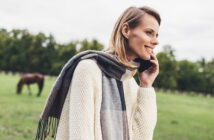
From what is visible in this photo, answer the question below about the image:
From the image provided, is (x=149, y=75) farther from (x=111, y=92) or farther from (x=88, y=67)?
(x=88, y=67)

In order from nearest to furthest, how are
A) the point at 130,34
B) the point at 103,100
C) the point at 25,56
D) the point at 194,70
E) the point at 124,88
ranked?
the point at 103,100 < the point at 130,34 < the point at 124,88 < the point at 25,56 < the point at 194,70

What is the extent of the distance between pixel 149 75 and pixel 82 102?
2.28 ft

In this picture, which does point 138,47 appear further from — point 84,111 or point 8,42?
point 8,42

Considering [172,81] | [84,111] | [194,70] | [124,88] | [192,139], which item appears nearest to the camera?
[84,111]

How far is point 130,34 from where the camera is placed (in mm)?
1624

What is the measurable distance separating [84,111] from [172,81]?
140 ft

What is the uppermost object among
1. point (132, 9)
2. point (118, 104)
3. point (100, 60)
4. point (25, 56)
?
point (132, 9)

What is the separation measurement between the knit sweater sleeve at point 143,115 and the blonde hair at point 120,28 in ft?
0.80

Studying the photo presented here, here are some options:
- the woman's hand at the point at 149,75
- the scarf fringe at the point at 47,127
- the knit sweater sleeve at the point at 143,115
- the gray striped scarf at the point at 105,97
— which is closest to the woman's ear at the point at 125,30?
the gray striped scarf at the point at 105,97

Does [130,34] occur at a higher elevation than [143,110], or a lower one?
higher

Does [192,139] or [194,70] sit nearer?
[192,139]

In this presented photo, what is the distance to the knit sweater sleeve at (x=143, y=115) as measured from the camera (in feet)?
5.57

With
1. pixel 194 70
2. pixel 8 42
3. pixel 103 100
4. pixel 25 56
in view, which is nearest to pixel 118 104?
pixel 103 100

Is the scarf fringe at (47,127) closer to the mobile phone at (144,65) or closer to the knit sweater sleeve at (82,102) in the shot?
the knit sweater sleeve at (82,102)
